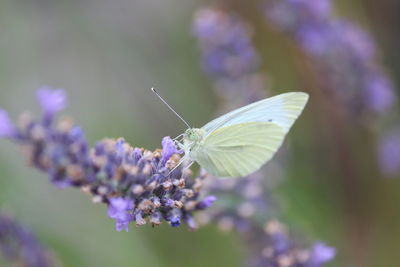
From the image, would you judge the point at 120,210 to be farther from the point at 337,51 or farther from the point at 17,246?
the point at 337,51

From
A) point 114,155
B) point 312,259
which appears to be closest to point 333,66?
point 312,259

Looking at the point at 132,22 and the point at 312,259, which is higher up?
the point at 132,22

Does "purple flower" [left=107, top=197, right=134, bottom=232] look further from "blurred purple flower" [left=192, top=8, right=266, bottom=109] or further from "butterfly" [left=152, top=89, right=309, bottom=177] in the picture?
"blurred purple flower" [left=192, top=8, right=266, bottom=109]

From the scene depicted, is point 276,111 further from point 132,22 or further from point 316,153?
point 132,22

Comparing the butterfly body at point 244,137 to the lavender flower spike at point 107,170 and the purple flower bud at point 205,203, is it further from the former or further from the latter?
the lavender flower spike at point 107,170

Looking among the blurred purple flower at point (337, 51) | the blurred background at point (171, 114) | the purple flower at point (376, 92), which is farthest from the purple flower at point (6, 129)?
the purple flower at point (376, 92)
